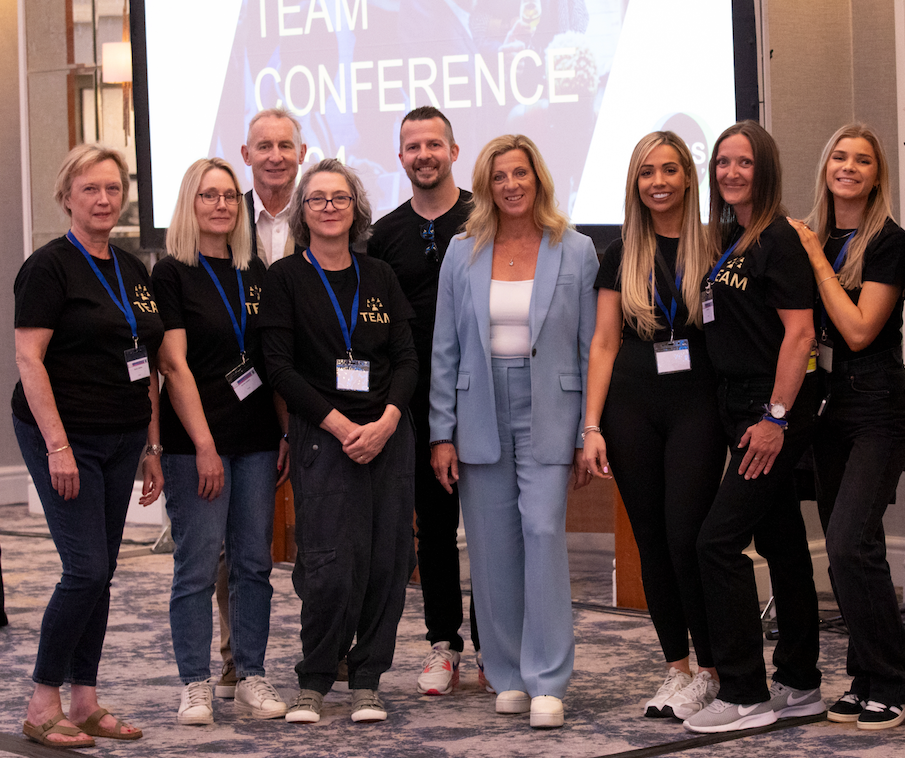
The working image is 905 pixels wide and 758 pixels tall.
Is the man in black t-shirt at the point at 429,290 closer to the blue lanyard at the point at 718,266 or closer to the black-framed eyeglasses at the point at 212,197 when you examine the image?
the black-framed eyeglasses at the point at 212,197

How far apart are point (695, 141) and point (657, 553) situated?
232 centimetres

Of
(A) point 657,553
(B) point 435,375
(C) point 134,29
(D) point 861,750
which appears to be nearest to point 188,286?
(B) point 435,375

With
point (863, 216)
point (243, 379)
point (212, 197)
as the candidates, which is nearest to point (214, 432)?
point (243, 379)

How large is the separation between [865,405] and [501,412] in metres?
0.94

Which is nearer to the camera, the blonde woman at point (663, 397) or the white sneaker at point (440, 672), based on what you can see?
the blonde woman at point (663, 397)

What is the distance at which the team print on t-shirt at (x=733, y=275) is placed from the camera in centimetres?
284

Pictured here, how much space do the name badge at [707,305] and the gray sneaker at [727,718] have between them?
3.24 ft

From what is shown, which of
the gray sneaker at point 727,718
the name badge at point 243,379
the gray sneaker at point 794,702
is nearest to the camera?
the gray sneaker at point 727,718

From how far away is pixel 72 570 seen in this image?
2877 mm

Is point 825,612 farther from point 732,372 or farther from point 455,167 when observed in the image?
point 455,167

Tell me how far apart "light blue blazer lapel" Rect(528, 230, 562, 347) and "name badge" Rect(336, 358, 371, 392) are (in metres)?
0.46

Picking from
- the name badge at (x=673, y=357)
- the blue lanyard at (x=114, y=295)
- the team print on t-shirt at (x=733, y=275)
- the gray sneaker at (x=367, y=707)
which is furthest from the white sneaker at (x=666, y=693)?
the blue lanyard at (x=114, y=295)

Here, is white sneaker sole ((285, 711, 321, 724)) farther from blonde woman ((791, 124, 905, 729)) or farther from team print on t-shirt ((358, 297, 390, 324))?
blonde woman ((791, 124, 905, 729))

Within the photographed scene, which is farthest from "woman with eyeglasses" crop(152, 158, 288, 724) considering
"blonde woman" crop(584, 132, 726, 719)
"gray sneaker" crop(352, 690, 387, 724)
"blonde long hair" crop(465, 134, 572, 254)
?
"blonde woman" crop(584, 132, 726, 719)
